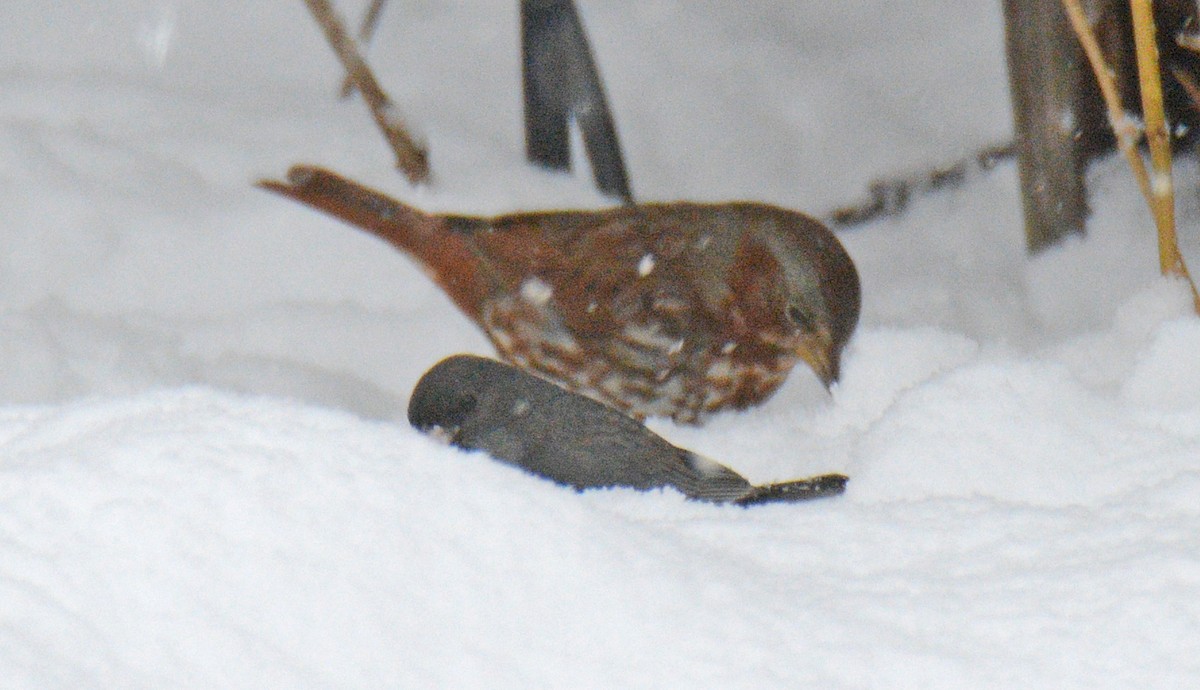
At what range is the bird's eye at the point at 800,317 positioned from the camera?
8.91ft

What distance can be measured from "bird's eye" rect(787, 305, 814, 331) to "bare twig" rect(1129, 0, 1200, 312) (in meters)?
0.75

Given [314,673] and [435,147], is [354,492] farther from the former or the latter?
[435,147]

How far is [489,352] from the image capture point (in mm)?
3143

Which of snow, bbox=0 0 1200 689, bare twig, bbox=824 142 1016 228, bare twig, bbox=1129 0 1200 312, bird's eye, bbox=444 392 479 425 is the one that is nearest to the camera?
snow, bbox=0 0 1200 689

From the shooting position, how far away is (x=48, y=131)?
3254 mm

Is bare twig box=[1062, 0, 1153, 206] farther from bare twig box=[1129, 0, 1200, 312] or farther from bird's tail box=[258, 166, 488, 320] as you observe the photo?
bird's tail box=[258, 166, 488, 320]

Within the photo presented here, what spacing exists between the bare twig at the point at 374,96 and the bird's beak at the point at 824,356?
42.2 inches

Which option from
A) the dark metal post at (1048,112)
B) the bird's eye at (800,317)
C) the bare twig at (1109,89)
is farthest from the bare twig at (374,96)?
the bare twig at (1109,89)

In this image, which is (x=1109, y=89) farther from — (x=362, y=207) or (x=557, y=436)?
(x=362, y=207)

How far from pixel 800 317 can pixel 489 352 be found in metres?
0.79

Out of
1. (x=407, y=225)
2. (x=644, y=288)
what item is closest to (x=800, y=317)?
(x=644, y=288)

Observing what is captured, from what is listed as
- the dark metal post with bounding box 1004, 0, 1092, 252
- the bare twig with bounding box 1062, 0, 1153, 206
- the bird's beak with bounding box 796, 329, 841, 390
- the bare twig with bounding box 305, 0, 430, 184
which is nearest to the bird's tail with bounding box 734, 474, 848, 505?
the bare twig with bounding box 1062, 0, 1153, 206

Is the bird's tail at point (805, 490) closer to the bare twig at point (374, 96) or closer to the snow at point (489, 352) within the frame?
the snow at point (489, 352)

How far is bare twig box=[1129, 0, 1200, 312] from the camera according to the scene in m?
1.96
